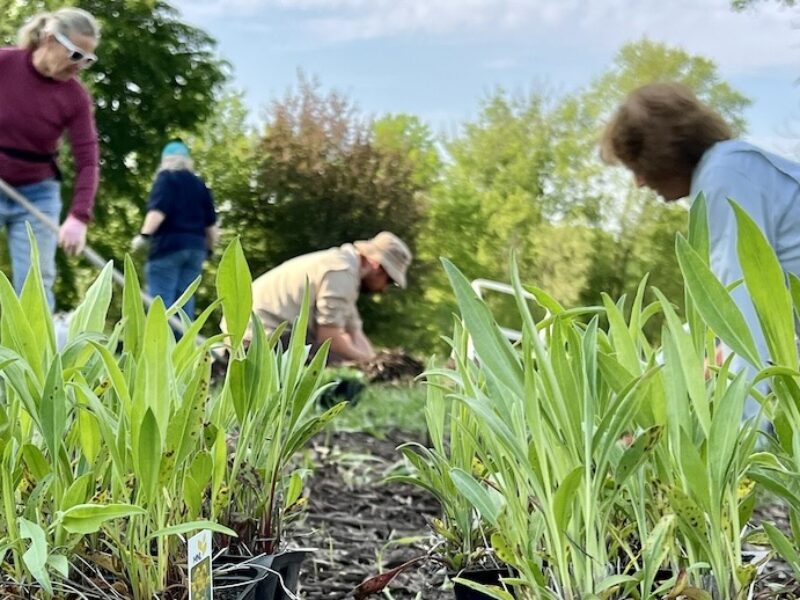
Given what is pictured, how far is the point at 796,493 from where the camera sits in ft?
2.62

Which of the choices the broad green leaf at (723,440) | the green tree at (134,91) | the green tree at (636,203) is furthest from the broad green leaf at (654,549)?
the green tree at (134,91)

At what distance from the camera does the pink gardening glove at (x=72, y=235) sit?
11.1 ft

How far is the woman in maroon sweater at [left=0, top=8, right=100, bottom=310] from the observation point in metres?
3.28

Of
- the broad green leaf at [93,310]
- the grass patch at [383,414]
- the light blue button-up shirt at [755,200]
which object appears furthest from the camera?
the grass patch at [383,414]

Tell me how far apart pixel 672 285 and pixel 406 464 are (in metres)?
12.1

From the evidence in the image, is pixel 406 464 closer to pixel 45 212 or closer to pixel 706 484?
pixel 45 212

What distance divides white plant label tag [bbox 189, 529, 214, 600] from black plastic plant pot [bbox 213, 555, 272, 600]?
0.07m

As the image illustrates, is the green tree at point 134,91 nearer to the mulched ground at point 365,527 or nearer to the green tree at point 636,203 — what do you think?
the green tree at point 636,203

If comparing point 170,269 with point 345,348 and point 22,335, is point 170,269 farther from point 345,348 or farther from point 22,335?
point 22,335

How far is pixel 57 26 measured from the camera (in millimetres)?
3197

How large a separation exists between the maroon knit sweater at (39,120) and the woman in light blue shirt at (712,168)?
204 centimetres

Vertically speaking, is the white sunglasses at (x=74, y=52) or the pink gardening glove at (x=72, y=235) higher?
the white sunglasses at (x=74, y=52)

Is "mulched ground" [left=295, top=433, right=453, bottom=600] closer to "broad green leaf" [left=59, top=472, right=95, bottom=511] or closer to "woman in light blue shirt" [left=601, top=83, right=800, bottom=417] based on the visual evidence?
"broad green leaf" [left=59, top=472, right=95, bottom=511]

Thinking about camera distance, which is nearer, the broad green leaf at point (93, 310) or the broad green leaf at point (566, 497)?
the broad green leaf at point (566, 497)
